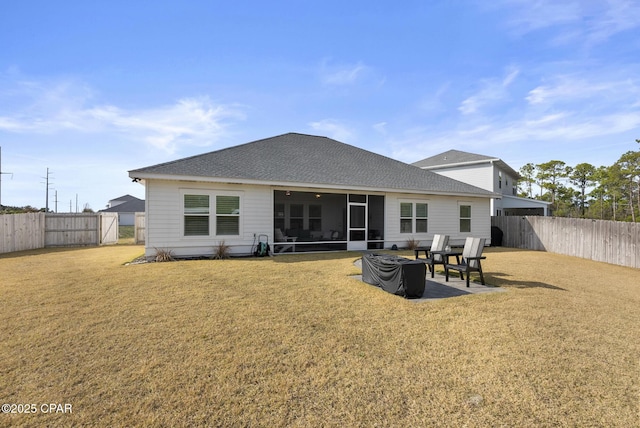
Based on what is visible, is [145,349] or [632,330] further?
[632,330]

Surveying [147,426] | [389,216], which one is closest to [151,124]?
[389,216]

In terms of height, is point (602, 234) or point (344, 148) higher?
point (344, 148)

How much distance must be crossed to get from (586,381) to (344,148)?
648 inches

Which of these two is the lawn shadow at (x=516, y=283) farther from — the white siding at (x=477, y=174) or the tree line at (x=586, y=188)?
the tree line at (x=586, y=188)

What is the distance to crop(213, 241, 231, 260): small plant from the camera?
11.4m

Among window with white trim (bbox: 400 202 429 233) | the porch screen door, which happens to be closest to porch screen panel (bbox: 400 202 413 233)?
window with white trim (bbox: 400 202 429 233)

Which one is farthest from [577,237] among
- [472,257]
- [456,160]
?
[456,160]

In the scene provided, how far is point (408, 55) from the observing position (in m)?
13.6

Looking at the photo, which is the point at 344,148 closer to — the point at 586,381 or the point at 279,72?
the point at 279,72

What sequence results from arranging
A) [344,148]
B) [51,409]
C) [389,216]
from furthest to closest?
[344,148] < [389,216] < [51,409]

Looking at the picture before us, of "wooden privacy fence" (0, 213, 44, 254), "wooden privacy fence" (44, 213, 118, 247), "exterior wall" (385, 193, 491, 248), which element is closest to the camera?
"wooden privacy fence" (0, 213, 44, 254)

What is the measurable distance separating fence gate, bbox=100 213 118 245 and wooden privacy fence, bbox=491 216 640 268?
928 inches

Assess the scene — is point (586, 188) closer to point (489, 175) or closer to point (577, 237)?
point (489, 175)

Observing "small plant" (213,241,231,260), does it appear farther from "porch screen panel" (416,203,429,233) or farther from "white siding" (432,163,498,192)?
"white siding" (432,163,498,192)
